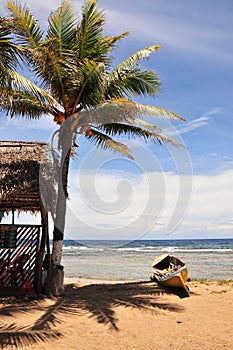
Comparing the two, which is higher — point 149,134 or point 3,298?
point 149,134

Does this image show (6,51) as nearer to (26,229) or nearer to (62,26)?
(62,26)

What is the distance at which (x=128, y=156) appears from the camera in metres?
12.0

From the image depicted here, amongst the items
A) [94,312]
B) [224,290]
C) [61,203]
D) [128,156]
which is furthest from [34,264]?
[224,290]

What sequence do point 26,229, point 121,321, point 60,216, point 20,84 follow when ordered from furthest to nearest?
point 26,229 < point 60,216 < point 20,84 < point 121,321

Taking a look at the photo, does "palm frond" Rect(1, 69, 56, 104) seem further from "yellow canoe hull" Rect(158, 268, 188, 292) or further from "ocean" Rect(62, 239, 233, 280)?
"ocean" Rect(62, 239, 233, 280)

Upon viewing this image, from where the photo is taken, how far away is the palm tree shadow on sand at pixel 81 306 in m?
6.39

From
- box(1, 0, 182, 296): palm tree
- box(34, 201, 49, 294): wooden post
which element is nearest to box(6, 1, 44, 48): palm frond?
box(1, 0, 182, 296): palm tree

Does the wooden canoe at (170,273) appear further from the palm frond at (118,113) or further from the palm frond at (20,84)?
the palm frond at (20,84)

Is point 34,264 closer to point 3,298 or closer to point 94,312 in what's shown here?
point 3,298

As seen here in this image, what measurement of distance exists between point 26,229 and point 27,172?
1.80m

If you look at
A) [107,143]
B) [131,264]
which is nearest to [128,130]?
[107,143]

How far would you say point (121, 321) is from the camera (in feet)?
24.2

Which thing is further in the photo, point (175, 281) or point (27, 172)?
point (175, 281)

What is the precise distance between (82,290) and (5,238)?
248 cm
